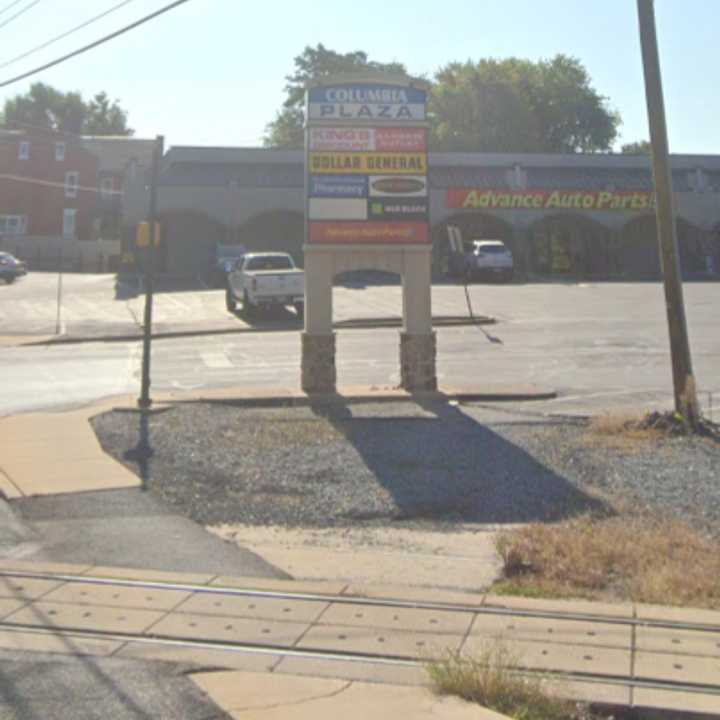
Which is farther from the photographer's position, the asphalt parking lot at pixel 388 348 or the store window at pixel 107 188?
the store window at pixel 107 188

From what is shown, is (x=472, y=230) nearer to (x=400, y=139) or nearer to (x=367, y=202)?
(x=400, y=139)

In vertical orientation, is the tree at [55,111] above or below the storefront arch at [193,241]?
above

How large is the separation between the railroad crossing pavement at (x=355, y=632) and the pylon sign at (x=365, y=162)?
32.6 ft

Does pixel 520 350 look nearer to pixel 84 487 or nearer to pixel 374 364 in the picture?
pixel 374 364

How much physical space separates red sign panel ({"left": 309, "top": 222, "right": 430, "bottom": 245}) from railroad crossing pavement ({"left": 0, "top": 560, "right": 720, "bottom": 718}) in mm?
9831

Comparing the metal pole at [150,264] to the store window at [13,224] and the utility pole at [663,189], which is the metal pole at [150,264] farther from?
the store window at [13,224]

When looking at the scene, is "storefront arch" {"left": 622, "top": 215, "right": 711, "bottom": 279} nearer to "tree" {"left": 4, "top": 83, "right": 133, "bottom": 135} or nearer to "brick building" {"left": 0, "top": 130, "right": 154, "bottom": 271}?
"brick building" {"left": 0, "top": 130, "right": 154, "bottom": 271}

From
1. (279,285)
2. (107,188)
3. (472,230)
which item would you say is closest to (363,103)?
(279,285)

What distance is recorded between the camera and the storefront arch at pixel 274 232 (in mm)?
50688

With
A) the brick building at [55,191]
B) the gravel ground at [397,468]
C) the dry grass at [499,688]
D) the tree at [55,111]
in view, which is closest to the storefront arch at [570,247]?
the brick building at [55,191]

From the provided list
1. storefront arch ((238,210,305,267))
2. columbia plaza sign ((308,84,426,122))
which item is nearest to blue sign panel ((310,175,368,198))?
columbia plaza sign ((308,84,426,122))

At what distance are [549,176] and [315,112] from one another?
39.2 m

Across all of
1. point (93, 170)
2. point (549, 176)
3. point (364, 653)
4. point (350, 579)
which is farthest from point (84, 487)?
point (93, 170)

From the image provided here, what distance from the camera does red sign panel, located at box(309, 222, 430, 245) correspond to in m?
16.5
